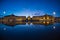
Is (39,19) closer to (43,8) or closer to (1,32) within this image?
(43,8)

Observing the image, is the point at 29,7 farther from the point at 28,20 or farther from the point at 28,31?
Answer: the point at 28,31

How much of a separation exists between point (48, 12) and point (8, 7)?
0.76 meters

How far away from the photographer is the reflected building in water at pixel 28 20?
211cm

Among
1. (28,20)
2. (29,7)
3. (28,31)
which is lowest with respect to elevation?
(28,31)

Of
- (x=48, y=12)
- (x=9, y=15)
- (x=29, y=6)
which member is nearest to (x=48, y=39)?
(x=48, y=12)

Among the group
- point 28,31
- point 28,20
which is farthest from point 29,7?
point 28,31

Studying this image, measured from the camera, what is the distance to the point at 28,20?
7.04 ft

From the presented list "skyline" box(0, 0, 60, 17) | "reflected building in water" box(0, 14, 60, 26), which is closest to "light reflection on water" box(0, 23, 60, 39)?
"reflected building in water" box(0, 14, 60, 26)

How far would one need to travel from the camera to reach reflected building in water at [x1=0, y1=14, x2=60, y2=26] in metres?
2.11

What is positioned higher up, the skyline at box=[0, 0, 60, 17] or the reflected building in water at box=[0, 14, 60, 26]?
the skyline at box=[0, 0, 60, 17]

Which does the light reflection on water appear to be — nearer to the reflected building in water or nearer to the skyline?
the reflected building in water

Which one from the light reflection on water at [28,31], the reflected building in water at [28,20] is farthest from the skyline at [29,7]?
the light reflection on water at [28,31]

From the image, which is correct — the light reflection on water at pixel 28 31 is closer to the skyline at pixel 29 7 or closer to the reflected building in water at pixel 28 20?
the reflected building in water at pixel 28 20

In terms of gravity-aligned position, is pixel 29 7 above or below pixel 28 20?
above
